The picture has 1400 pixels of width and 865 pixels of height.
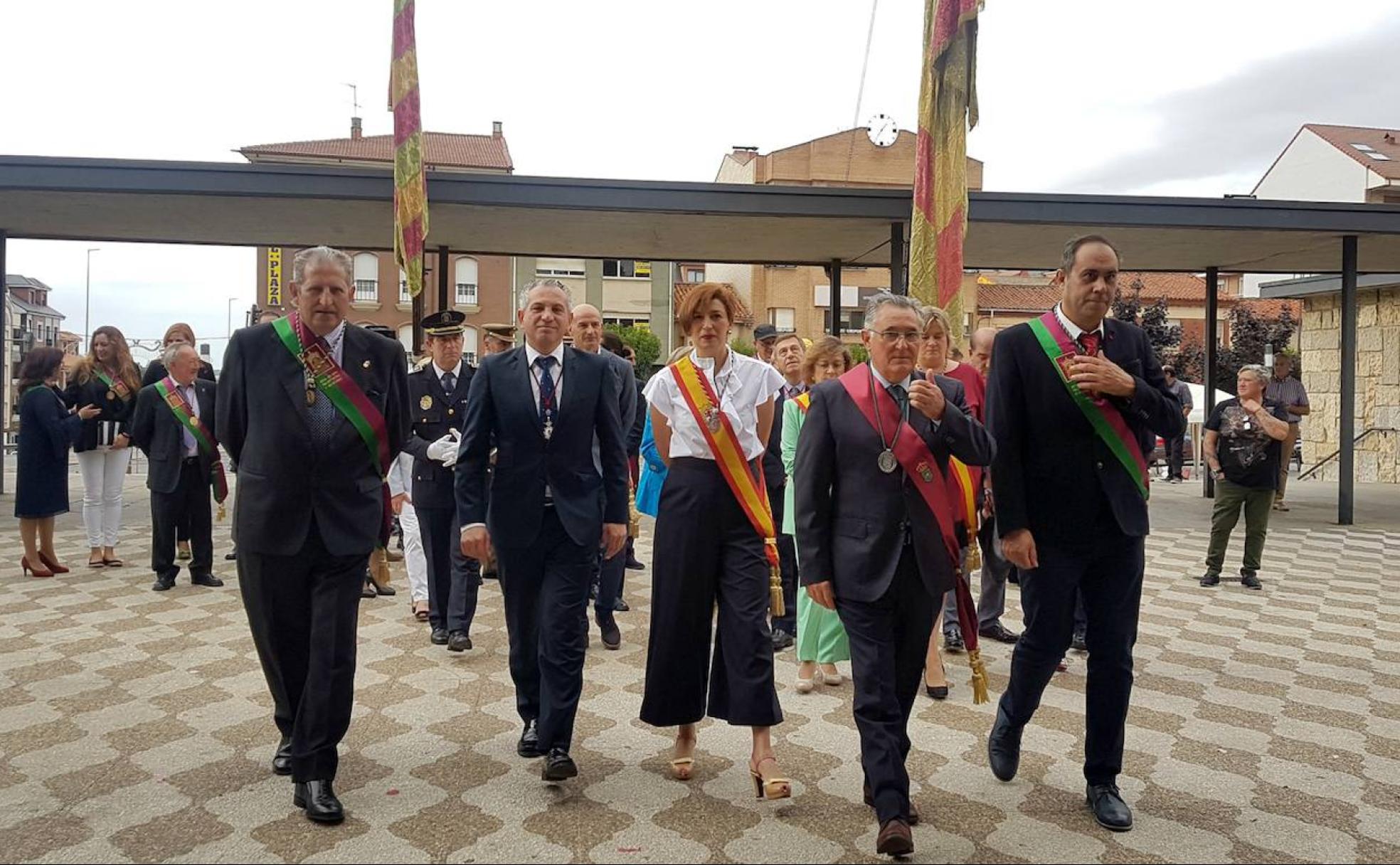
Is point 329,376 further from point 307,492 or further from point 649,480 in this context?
point 649,480

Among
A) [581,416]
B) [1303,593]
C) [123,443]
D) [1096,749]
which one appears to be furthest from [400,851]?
[1303,593]

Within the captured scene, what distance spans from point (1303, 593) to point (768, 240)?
310 inches

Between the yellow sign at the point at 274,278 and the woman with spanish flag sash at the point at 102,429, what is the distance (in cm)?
3868

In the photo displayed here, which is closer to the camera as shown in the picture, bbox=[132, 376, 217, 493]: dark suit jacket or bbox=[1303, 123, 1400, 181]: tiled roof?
bbox=[132, 376, 217, 493]: dark suit jacket

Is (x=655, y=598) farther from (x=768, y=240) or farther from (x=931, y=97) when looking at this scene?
(x=768, y=240)

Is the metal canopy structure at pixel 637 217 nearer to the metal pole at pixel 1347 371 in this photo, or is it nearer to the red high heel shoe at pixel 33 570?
the metal pole at pixel 1347 371

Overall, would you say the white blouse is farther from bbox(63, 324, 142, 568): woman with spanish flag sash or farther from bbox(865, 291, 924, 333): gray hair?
bbox(63, 324, 142, 568): woman with spanish flag sash

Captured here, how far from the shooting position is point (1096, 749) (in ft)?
12.3

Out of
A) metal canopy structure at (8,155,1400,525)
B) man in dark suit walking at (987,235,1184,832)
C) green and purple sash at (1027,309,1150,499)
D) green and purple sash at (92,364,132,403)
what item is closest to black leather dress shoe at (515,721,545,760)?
man in dark suit walking at (987,235,1184,832)

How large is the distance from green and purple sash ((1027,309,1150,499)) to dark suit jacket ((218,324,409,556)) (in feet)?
8.19

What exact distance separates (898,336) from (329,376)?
2062 millimetres

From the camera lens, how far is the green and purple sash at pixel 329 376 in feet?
12.5

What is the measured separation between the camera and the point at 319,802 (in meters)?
3.60

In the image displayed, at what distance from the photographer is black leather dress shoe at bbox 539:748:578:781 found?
393 centimetres
